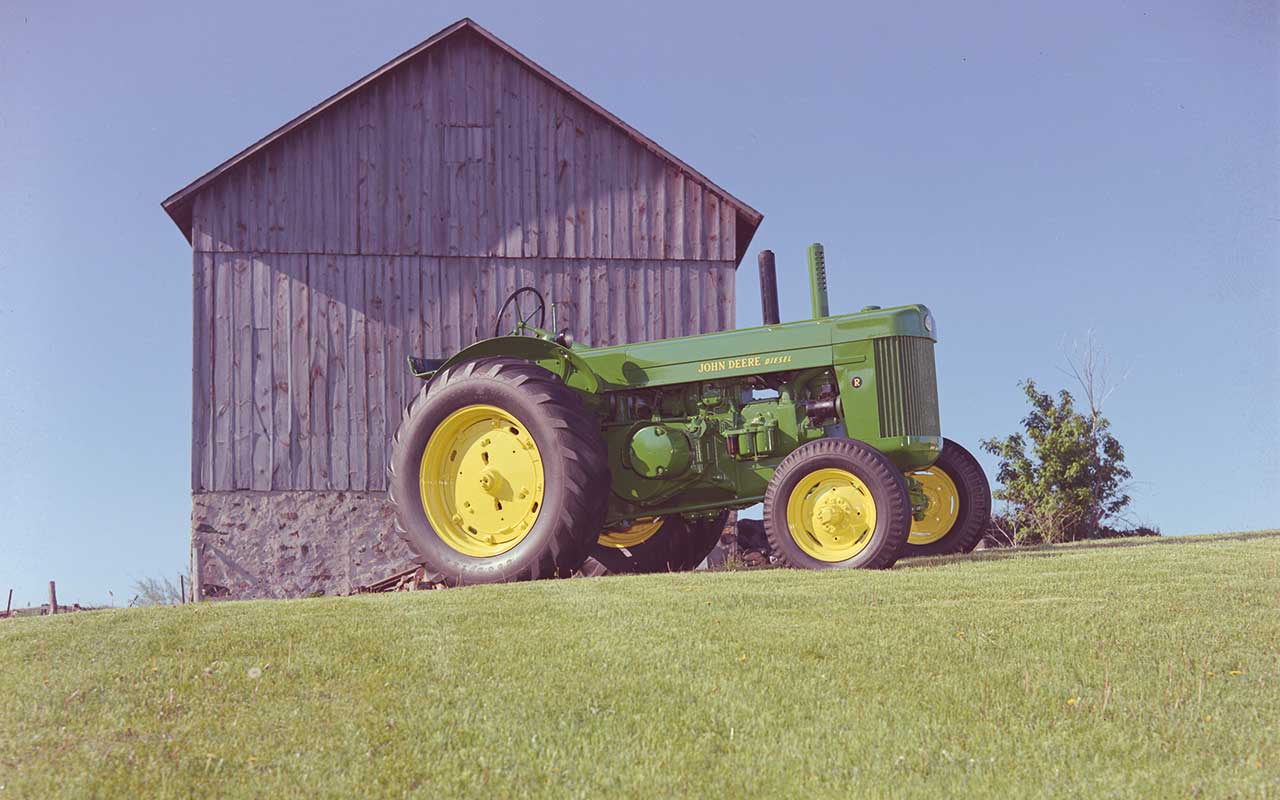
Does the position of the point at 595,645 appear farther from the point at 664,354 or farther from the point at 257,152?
the point at 257,152

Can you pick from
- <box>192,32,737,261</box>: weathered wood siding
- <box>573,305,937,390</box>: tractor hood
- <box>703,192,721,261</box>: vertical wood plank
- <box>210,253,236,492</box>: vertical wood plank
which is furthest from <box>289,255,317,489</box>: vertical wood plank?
<box>573,305,937,390</box>: tractor hood

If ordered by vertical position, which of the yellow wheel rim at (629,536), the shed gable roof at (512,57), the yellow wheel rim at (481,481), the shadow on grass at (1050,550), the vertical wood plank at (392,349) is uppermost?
the shed gable roof at (512,57)

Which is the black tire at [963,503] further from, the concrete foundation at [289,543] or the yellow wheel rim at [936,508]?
the concrete foundation at [289,543]

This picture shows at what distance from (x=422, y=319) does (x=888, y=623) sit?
8.82 m

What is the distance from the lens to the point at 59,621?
7.46 meters

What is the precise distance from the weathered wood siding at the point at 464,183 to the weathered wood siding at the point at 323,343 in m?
0.26

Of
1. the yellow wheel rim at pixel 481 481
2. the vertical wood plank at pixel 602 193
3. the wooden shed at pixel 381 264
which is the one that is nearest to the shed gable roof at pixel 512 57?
the wooden shed at pixel 381 264

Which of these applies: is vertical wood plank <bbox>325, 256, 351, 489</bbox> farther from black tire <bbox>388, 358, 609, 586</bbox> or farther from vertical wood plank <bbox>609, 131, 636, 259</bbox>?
black tire <bbox>388, 358, 609, 586</bbox>

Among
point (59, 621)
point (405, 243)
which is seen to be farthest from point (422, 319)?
point (59, 621)

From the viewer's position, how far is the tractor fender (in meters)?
9.70

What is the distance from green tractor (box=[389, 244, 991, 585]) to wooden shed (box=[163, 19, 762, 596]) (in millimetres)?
3943

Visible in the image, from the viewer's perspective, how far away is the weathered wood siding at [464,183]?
45.1ft

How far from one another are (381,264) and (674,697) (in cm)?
996

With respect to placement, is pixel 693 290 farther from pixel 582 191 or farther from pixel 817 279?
pixel 817 279
